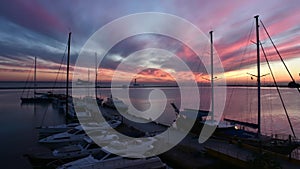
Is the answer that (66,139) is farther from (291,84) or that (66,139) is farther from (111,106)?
(111,106)

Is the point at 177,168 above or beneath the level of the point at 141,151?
beneath

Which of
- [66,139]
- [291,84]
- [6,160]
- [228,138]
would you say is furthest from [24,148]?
[291,84]

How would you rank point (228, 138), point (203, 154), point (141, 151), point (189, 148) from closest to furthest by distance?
1. point (141, 151)
2. point (203, 154)
3. point (189, 148)
4. point (228, 138)

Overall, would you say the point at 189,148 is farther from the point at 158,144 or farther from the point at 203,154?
the point at 158,144

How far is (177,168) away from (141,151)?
8.29 feet

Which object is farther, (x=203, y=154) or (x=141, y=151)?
(x=203, y=154)

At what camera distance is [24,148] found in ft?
63.6

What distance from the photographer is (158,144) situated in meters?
14.4

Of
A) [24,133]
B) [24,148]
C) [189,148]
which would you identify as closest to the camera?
[189,148]

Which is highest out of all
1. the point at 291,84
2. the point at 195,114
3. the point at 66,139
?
the point at 291,84

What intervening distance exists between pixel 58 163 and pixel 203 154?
9539 mm

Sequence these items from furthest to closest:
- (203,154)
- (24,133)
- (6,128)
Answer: (6,128) → (24,133) → (203,154)

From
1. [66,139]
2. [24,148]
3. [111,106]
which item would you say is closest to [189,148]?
[66,139]

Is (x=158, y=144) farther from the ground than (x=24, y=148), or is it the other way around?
(x=158, y=144)
